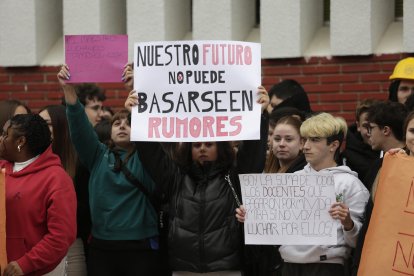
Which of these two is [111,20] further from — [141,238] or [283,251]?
[283,251]

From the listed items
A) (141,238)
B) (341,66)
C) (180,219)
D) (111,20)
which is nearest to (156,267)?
(141,238)

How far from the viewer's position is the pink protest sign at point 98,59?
7223 mm

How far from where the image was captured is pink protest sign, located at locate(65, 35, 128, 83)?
23.7ft

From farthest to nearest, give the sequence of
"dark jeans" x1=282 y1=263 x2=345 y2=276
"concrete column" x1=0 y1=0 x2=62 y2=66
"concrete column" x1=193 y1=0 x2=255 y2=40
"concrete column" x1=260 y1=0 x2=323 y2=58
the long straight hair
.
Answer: "concrete column" x1=0 y1=0 x2=62 y2=66 < "concrete column" x1=193 y1=0 x2=255 y2=40 < "concrete column" x1=260 y1=0 x2=323 y2=58 < the long straight hair < "dark jeans" x1=282 y1=263 x2=345 y2=276

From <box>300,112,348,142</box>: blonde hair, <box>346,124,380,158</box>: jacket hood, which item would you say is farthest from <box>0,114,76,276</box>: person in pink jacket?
<box>346,124,380,158</box>: jacket hood

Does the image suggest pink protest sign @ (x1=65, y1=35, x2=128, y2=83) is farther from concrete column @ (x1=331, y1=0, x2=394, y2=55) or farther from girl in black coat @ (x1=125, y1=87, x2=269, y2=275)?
concrete column @ (x1=331, y1=0, x2=394, y2=55)

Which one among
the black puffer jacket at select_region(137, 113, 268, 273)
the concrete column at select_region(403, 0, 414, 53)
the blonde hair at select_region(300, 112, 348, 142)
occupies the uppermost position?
the concrete column at select_region(403, 0, 414, 53)

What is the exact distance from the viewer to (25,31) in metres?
11.6

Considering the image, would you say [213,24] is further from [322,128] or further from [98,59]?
[322,128]

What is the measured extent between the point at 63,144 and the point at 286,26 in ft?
11.3

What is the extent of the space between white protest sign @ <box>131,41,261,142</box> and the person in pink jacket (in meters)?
0.61

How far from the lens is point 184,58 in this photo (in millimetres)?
6914

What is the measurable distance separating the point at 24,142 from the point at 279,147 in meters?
1.71

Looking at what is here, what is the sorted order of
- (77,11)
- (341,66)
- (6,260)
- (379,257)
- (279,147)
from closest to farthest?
(379,257) < (6,260) < (279,147) < (341,66) < (77,11)
